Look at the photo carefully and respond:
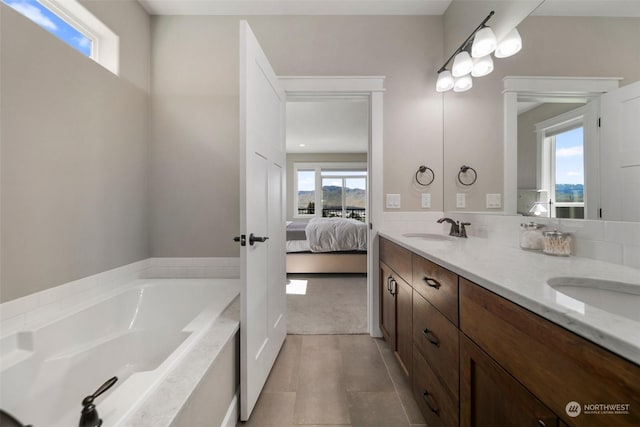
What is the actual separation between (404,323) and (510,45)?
65.7 inches

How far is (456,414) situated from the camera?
2.82ft

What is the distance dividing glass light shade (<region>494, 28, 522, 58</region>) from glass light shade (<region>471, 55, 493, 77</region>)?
0.11m

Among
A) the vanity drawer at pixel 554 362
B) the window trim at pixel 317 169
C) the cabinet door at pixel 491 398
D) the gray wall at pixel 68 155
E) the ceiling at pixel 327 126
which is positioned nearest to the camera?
the vanity drawer at pixel 554 362

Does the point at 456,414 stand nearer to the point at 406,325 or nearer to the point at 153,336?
the point at 406,325

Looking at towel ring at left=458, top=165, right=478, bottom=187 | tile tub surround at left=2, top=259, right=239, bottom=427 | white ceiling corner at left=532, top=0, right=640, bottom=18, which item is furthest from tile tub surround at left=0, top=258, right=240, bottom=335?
white ceiling corner at left=532, top=0, right=640, bottom=18

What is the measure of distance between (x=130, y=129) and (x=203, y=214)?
80 centimetres

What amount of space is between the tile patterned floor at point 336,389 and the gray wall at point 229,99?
1009mm

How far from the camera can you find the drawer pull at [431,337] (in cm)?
100

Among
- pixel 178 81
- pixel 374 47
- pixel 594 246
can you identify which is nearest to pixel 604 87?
pixel 594 246

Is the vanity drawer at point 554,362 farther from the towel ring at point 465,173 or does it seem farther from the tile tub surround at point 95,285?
the tile tub surround at point 95,285

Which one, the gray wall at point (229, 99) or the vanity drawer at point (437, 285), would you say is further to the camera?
the gray wall at point (229, 99)

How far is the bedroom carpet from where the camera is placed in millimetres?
2186

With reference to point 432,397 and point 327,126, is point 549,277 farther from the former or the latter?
point 327,126

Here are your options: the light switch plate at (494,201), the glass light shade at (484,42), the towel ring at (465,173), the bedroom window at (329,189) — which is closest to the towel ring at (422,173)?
the towel ring at (465,173)
